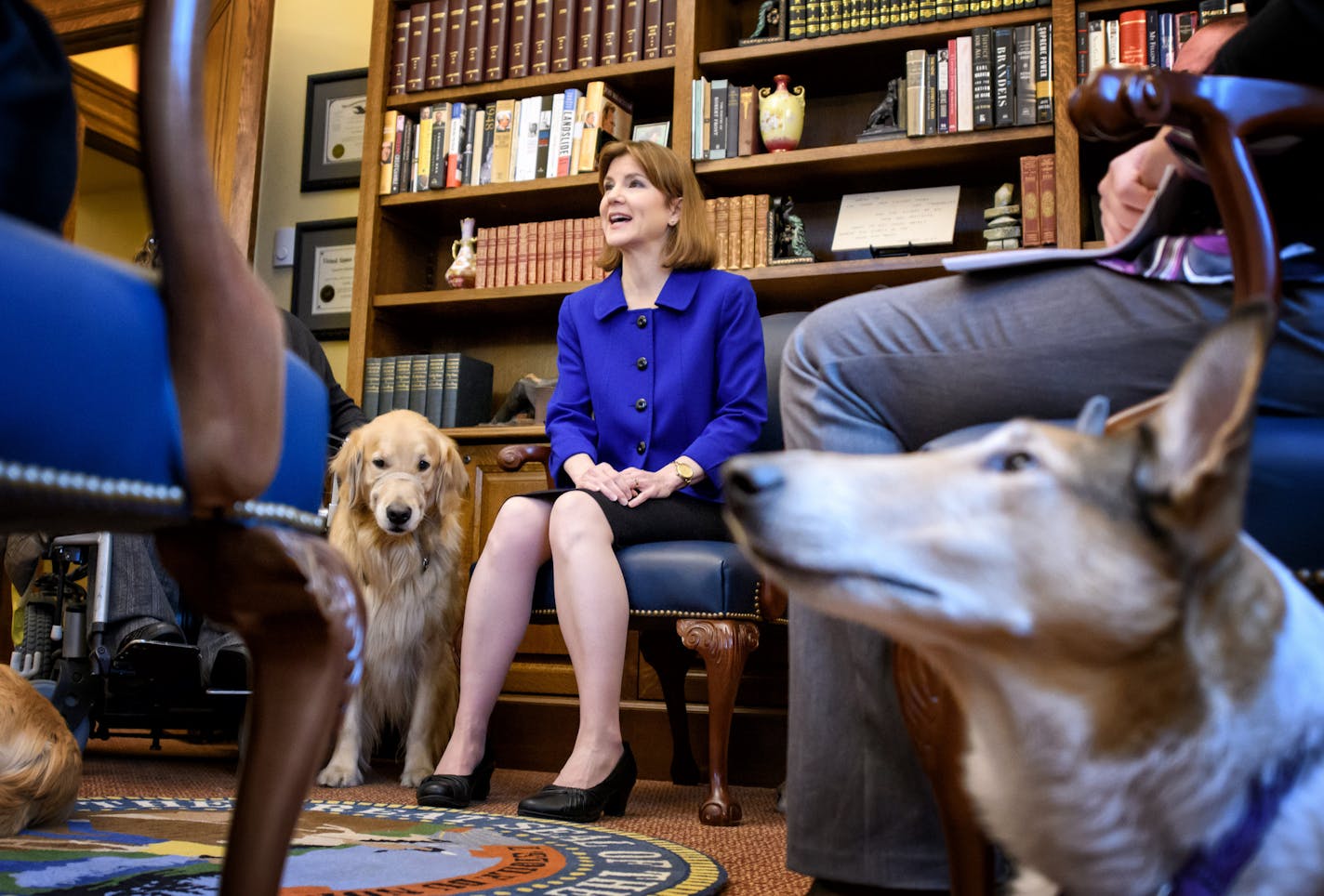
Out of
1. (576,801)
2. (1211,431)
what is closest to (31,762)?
(576,801)

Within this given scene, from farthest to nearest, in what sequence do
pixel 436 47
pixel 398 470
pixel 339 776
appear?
pixel 436 47
pixel 398 470
pixel 339 776

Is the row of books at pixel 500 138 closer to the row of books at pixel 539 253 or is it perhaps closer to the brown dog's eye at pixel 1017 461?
the row of books at pixel 539 253

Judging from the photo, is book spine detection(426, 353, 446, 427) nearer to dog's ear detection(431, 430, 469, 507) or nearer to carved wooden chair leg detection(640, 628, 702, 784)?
dog's ear detection(431, 430, 469, 507)

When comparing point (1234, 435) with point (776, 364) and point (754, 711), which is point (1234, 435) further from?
point (754, 711)

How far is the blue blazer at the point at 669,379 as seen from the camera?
2.62m

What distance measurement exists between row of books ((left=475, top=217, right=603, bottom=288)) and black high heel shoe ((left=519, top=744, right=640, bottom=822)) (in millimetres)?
1912

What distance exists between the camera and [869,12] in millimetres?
3352

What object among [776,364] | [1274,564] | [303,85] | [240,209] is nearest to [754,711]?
[776,364]

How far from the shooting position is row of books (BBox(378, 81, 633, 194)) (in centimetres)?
365

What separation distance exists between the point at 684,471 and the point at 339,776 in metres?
1.11

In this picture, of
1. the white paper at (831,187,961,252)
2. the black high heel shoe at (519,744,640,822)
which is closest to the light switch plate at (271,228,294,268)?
the white paper at (831,187,961,252)

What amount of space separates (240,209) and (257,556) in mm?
3725

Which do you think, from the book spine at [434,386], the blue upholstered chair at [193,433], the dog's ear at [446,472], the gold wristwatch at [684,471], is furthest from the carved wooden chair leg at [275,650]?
the book spine at [434,386]

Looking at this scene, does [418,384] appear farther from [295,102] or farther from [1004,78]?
[1004,78]
